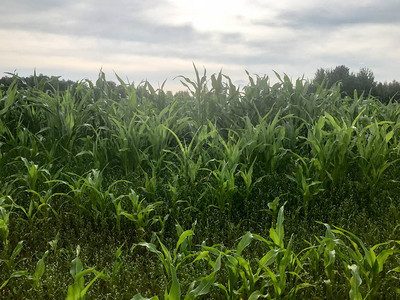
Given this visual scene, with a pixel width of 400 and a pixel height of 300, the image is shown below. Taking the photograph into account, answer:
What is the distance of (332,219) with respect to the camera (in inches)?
140

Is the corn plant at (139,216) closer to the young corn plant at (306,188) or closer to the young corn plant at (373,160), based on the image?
the young corn plant at (306,188)

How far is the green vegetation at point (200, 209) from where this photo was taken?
2.57 meters

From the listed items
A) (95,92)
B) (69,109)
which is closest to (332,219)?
(69,109)

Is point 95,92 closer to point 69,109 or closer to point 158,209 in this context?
point 69,109

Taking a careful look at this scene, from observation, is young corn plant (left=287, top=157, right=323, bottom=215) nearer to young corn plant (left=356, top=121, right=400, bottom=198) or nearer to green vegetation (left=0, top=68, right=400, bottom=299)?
green vegetation (left=0, top=68, right=400, bottom=299)

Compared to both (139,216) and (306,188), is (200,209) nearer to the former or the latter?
(139,216)

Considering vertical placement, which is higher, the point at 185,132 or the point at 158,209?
the point at 185,132

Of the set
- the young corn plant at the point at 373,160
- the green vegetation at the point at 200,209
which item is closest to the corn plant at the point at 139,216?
the green vegetation at the point at 200,209

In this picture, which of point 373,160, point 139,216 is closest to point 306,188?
point 373,160

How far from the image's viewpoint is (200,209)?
3.75 m

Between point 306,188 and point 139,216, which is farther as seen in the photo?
point 306,188

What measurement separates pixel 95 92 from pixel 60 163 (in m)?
1.93

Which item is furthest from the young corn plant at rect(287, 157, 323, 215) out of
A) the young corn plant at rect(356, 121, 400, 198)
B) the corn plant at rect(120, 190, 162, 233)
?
the corn plant at rect(120, 190, 162, 233)

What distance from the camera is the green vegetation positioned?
2566mm
